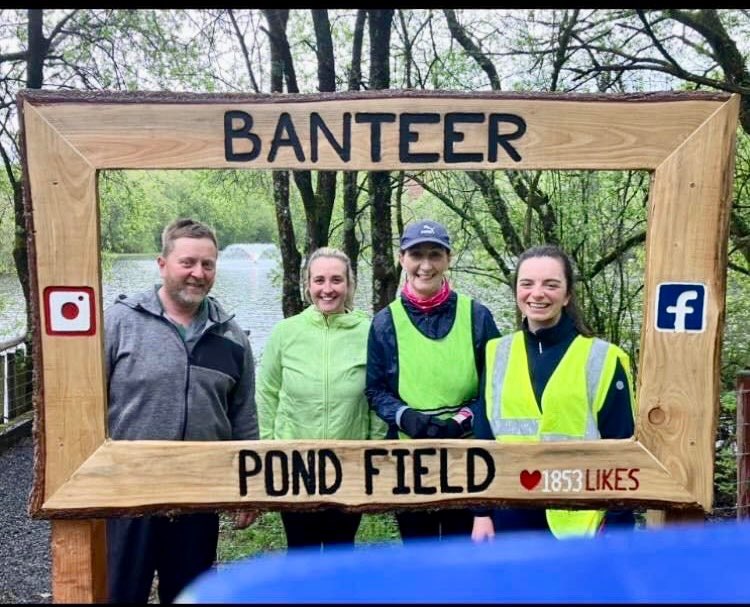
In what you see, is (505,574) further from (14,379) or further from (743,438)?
(14,379)

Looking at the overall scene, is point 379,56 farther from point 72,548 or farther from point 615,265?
point 72,548

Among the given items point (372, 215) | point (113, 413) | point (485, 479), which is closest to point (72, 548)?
point (113, 413)

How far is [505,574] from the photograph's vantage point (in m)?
1.23

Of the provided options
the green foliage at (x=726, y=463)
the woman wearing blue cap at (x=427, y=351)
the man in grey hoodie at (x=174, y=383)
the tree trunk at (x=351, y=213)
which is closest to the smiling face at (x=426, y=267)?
the woman wearing blue cap at (x=427, y=351)

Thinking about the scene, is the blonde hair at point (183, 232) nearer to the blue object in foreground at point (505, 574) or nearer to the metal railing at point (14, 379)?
the blue object in foreground at point (505, 574)

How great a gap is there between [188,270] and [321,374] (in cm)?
68

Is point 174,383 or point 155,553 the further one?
point 155,553

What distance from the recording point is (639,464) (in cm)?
285

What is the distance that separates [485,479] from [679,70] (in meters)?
4.80

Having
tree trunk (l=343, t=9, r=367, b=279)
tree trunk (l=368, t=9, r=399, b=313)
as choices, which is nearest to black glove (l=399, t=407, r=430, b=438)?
tree trunk (l=368, t=9, r=399, b=313)

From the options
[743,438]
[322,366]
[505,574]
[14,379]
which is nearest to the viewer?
[505,574]

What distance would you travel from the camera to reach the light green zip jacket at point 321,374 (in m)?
3.03

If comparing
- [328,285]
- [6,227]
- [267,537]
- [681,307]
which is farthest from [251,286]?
[6,227]

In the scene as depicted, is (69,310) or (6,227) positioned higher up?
(6,227)
